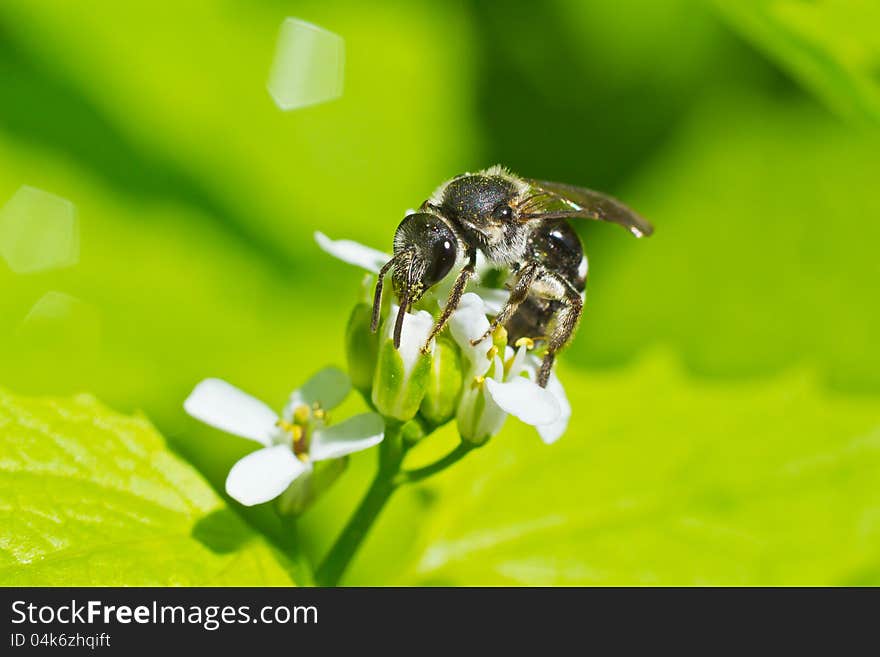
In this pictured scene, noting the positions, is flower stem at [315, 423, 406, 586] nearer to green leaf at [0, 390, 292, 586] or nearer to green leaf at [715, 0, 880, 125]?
green leaf at [0, 390, 292, 586]

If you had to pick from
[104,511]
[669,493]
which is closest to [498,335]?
[104,511]

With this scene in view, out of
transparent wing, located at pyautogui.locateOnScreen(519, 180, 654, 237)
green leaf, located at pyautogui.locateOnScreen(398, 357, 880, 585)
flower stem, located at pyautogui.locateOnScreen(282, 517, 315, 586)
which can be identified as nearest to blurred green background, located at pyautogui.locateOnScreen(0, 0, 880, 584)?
green leaf, located at pyautogui.locateOnScreen(398, 357, 880, 585)

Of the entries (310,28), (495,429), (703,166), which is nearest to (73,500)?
(495,429)

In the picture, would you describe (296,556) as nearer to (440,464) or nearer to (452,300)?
(440,464)

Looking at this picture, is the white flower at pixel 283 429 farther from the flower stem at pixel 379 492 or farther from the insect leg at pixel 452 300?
the insect leg at pixel 452 300
